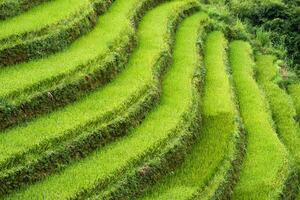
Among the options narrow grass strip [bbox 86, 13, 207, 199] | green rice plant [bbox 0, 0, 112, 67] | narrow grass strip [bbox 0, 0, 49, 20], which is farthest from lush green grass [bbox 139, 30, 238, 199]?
narrow grass strip [bbox 0, 0, 49, 20]

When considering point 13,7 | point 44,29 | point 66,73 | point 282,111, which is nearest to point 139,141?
point 66,73

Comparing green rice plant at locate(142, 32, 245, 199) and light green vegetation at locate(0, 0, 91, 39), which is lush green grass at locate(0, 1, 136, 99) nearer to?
light green vegetation at locate(0, 0, 91, 39)

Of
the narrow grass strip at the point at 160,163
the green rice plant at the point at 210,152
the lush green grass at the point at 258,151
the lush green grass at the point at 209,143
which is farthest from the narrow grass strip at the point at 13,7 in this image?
the lush green grass at the point at 258,151

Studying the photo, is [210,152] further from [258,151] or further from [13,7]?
[13,7]

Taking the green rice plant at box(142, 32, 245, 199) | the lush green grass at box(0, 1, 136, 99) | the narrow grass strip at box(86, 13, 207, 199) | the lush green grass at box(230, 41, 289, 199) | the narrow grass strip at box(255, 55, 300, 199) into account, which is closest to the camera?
the narrow grass strip at box(86, 13, 207, 199)

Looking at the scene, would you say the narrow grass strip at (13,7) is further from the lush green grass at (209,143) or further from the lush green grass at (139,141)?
the lush green grass at (209,143)

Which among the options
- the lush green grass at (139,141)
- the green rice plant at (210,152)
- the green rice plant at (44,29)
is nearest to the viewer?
the lush green grass at (139,141)

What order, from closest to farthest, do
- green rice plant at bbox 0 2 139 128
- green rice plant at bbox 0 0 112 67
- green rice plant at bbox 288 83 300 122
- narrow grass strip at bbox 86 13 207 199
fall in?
narrow grass strip at bbox 86 13 207 199 → green rice plant at bbox 0 2 139 128 → green rice plant at bbox 0 0 112 67 → green rice plant at bbox 288 83 300 122
